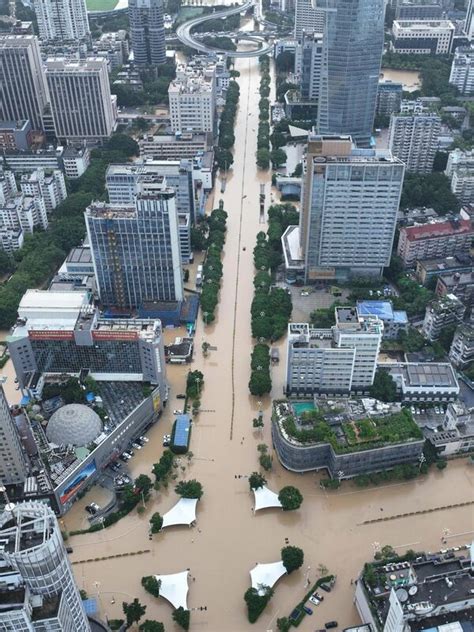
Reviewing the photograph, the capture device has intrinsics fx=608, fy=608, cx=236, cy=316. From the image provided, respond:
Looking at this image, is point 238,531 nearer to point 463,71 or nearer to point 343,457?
point 343,457

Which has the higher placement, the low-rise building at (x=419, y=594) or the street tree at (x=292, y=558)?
the low-rise building at (x=419, y=594)

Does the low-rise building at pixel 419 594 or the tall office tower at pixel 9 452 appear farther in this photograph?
the tall office tower at pixel 9 452

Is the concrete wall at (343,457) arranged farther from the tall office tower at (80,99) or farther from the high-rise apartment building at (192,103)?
the tall office tower at (80,99)

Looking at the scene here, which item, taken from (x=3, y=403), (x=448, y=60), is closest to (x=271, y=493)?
(x=3, y=403)

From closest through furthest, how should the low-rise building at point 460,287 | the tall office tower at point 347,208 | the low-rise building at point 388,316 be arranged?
1. the low-rise building at point 388,316
2. the tall office tower at point 347,208
3. the low-rise building at point 460,287

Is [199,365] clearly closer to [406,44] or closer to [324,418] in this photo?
[324,418]

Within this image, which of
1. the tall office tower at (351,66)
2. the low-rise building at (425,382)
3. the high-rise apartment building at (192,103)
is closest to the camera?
the low-rise building at (425,382)

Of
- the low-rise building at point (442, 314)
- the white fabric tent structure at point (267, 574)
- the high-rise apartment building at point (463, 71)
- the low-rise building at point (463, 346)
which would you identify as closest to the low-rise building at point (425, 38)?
the high-rise apartment building at point (463, 71)
